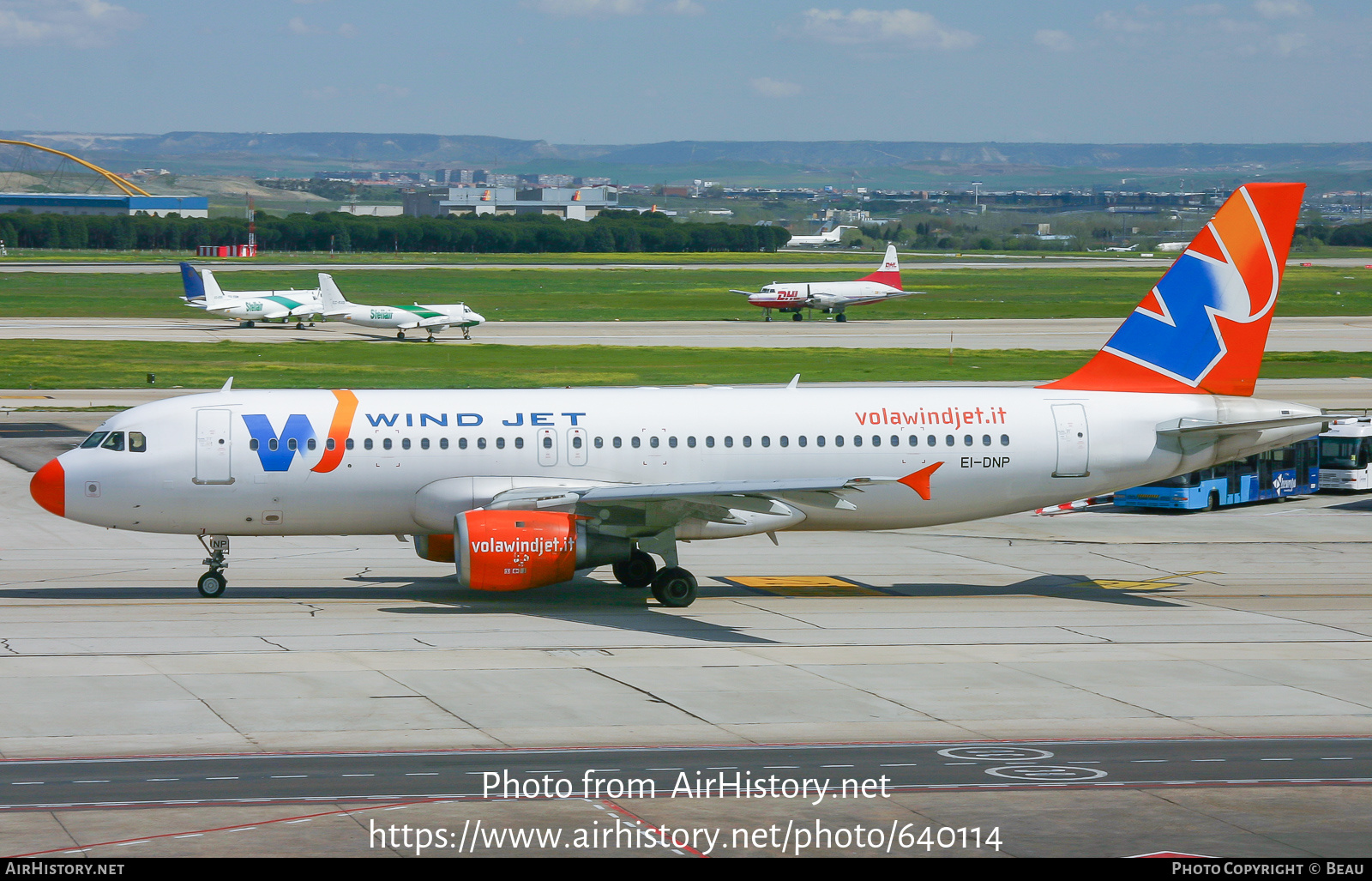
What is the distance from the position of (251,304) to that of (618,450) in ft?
273

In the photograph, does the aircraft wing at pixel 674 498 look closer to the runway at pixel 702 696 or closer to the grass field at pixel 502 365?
the runway at pixel 702 696

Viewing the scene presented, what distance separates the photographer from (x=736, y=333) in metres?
107

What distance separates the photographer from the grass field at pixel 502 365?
75.4 meters

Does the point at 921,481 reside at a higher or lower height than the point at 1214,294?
lower

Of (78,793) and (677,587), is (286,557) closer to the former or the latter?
(677,587)

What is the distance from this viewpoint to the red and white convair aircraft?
101 feet

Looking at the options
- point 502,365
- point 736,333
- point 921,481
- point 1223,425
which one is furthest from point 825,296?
point 921,481

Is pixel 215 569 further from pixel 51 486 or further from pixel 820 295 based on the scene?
pixel 820 295

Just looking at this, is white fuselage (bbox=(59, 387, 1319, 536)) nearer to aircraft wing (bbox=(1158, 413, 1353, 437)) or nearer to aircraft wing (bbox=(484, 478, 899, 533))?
aircraft wing (bbox=(1158, 413, 1353, 437))

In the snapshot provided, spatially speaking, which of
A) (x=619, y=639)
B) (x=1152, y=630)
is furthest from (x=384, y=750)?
(x=1152, y=630)

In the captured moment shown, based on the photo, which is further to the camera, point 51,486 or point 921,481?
point 921,481

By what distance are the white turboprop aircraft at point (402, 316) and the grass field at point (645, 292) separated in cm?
1589

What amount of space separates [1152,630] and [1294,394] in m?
46.0

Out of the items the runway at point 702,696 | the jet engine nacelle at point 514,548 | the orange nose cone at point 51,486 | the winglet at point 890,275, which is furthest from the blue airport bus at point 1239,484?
the winglet at point 890,275
